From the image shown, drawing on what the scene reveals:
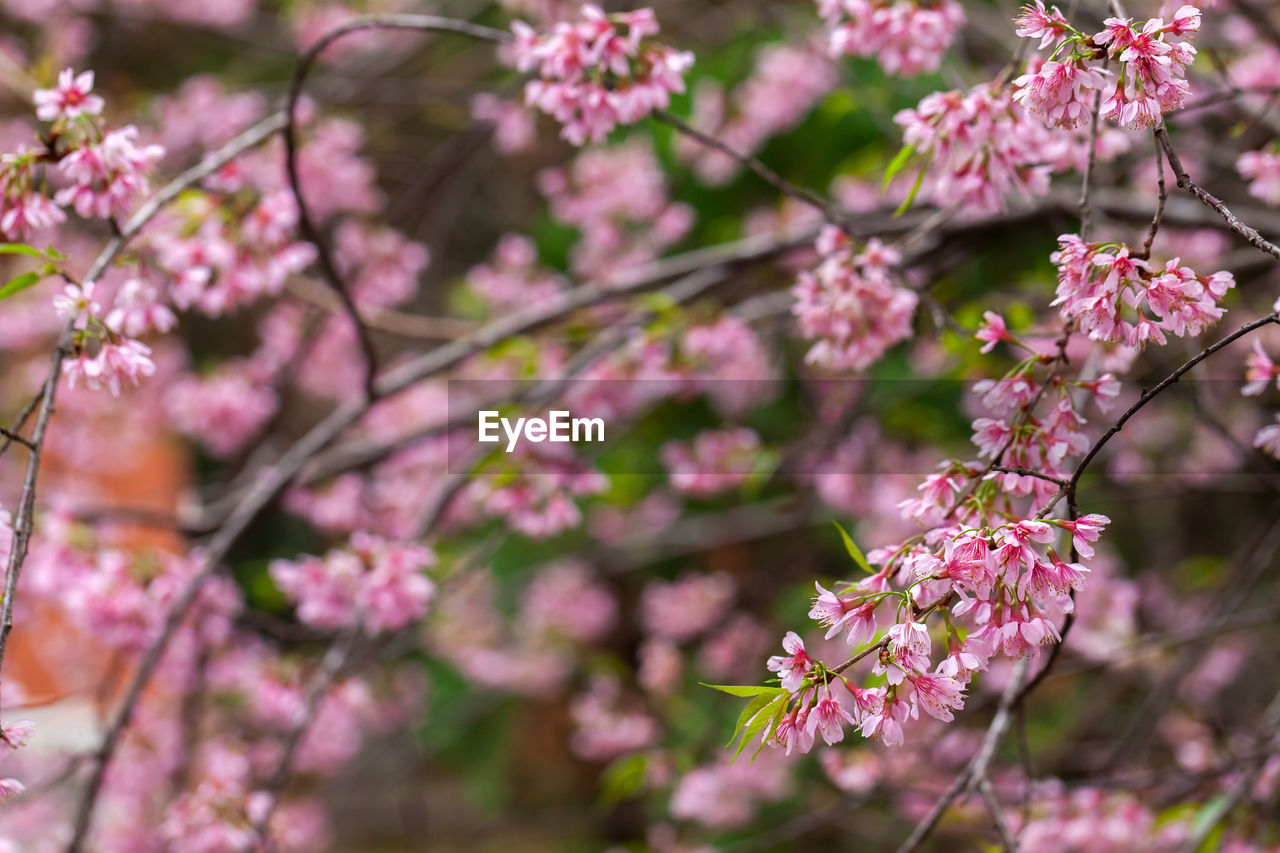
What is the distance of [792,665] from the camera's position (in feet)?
2.11

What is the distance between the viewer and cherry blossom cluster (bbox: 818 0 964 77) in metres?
1.04

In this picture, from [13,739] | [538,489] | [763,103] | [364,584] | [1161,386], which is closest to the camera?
[1161,386]

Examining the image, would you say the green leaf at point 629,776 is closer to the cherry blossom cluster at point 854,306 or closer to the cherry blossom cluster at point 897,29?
the cherry blossom cluster at point 854,306

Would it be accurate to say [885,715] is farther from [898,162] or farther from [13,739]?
[13,739]

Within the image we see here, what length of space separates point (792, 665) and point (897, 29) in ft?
2.45

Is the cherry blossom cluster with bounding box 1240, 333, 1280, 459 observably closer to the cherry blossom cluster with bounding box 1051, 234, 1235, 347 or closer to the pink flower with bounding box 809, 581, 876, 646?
the cherry blossom cluster with bounding box 1051, 234, 1235, 347

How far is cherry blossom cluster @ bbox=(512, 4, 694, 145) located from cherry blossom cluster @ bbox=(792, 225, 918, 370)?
0.25m

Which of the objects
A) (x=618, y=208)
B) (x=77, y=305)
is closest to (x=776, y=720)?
(x=77, y=305)

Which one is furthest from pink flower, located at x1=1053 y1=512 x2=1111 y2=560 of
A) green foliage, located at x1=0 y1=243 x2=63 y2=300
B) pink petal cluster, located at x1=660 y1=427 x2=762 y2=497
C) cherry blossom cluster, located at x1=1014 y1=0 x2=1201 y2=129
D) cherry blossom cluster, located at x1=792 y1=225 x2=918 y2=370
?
pink petal cluster, located at x1=660 y1=427 x2=762 y2=497

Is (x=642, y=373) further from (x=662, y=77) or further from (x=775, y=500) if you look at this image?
(x=775, y=500)

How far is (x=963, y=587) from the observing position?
62 centimetres

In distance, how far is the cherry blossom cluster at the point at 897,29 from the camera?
1.04 meters

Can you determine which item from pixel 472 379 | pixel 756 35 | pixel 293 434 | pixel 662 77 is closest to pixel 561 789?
pixel 293 434

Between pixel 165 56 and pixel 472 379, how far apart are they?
7.70 feet
